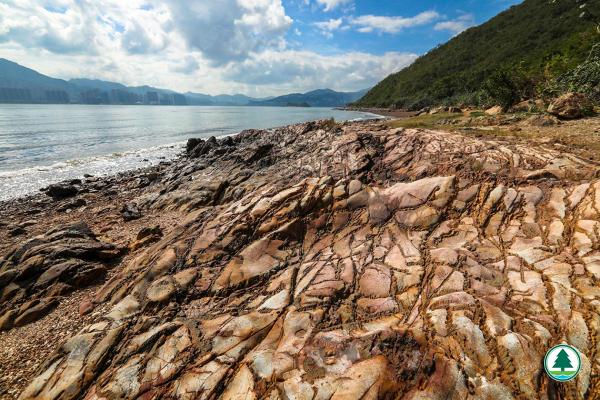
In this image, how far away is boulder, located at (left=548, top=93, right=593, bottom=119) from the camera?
1844cm

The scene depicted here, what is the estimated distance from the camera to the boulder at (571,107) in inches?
726

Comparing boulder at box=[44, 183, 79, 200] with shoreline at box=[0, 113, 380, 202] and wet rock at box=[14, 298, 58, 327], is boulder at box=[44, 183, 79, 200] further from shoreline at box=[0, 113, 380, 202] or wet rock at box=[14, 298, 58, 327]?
wet rock at box=[14, 298, 58, 327]

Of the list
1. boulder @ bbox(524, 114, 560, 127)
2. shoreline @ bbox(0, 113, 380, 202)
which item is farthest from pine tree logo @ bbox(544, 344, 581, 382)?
shoreline @ bbox(0, 113, 380, 202)

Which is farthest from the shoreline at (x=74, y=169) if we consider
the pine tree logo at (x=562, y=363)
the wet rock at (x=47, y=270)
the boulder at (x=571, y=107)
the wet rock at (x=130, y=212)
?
the boulder at (x=571, y=107)

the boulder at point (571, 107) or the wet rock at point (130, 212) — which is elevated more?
the boulder at point (571, 107)

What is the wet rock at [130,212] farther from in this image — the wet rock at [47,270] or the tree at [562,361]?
the tree at [562,361]

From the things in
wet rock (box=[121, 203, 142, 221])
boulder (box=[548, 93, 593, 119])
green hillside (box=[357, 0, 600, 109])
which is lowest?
wet rock (box=[121, 203, 142, 221])

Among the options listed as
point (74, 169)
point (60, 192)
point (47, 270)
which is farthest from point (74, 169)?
Result: point (47, 270)

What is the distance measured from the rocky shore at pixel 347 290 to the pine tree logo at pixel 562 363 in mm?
96

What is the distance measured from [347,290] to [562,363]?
3857mm

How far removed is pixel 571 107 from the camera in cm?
1859

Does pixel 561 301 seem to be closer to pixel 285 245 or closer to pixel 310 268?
pixel 310 268

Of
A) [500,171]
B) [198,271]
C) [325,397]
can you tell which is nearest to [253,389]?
[325,397]

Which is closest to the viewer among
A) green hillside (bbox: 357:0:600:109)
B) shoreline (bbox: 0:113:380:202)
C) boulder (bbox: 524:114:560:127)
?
boulder (bbox: 524:114:560:127)
